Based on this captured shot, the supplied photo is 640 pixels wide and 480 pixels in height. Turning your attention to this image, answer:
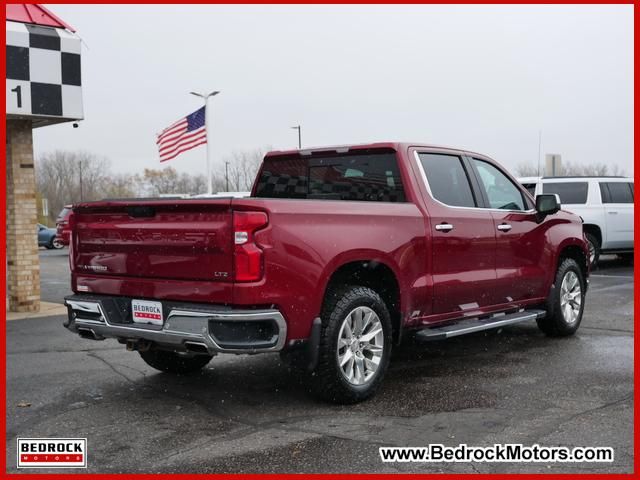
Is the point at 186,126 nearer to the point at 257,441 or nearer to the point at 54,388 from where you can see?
the point at 54,388

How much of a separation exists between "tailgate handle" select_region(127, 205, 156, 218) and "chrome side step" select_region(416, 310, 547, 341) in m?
2.21

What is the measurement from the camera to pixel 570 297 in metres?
7.62

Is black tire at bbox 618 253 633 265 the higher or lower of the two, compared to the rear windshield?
lower

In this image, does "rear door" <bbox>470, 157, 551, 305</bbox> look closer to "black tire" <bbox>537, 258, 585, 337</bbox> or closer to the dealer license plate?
"black tire" <bbox>537, 258, 585, 337</bbox>

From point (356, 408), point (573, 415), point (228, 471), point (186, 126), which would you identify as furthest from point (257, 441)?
point (186, 126)

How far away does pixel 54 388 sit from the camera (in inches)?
226

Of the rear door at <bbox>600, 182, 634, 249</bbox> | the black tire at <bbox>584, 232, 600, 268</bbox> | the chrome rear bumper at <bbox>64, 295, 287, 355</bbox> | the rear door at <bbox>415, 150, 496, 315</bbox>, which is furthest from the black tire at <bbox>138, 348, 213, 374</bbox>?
the rear door at <bbox>600, 182, 634, 249</bbox>

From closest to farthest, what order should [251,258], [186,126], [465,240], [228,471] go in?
1. [228,471]
2. [251,258]
3. [465,240]
4. [186,126]

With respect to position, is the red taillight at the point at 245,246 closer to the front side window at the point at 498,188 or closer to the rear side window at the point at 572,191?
the front side window at the point at 498,188

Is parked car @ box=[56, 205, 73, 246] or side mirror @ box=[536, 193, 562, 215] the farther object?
parked car @ box=[56, 205, 73, 246]

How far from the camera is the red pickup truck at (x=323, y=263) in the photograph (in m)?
4.56

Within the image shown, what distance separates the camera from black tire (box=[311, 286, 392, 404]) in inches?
192

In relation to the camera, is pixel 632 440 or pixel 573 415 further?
pixel 573 415

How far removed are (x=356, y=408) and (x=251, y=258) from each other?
4.34 ft
